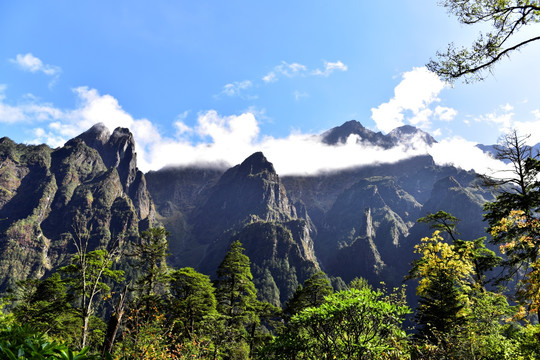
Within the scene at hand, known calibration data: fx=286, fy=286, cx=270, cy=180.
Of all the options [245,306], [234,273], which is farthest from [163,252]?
[245,306]

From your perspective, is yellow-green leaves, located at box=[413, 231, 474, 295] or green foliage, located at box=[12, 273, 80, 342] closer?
yellow-green leaves, located at box=[413, 231, 474, 295]

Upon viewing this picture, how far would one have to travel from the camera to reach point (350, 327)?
8.95m

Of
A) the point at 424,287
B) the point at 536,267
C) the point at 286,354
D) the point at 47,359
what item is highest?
the point at 47,359

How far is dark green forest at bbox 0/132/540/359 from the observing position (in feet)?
27.8

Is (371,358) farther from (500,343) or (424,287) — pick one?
(424,287)

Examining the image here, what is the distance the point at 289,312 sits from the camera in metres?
Answer: 38.3

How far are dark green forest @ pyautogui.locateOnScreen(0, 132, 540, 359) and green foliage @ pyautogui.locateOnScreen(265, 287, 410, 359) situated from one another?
0.03 meters

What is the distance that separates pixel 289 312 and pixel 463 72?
3642 centimetres

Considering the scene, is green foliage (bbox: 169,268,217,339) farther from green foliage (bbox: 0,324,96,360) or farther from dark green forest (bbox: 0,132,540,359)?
green foliage (bbox: 0,324,96,360)

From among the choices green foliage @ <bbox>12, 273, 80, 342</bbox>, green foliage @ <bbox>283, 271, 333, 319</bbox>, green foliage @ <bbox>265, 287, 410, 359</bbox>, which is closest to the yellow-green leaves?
green foliage @ <bbox>265, 287, 410, 359</bbox>

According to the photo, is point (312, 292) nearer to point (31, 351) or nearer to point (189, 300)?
point (189, 300)

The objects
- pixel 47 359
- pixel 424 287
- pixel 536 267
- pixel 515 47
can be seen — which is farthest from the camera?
pixel 424 287

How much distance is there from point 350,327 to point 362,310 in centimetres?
78

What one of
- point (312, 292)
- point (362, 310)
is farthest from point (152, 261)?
point (362, 310)
